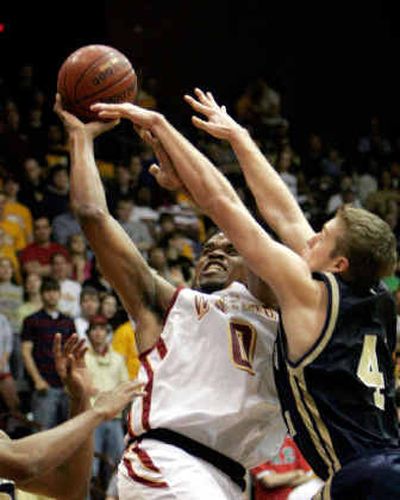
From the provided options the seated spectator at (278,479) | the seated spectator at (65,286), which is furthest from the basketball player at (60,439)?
the seated spectator at (65,286)

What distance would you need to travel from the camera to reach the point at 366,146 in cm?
1792

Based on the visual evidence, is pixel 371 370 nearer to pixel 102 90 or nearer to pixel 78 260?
pixel 102 90

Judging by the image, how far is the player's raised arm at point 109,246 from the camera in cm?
466

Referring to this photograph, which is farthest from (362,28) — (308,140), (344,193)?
(344,193)

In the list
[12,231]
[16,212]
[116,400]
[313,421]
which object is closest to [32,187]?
[16,212]

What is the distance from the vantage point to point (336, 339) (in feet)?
13.4

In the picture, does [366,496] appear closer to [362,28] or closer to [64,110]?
[64,110]

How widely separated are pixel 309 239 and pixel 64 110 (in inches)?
49.2

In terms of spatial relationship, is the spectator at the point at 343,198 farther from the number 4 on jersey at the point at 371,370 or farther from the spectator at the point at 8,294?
the number 4 on jersey at the point at 371,370

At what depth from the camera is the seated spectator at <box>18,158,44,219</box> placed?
12.7 metres

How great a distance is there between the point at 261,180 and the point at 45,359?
5.66 m

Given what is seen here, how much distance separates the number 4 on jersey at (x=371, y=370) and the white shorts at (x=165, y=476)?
78 centimetres

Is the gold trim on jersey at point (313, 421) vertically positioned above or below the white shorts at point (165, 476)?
above

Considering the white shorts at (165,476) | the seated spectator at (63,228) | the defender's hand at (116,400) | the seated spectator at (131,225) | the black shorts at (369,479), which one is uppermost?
the defender's hand at (116,400)
